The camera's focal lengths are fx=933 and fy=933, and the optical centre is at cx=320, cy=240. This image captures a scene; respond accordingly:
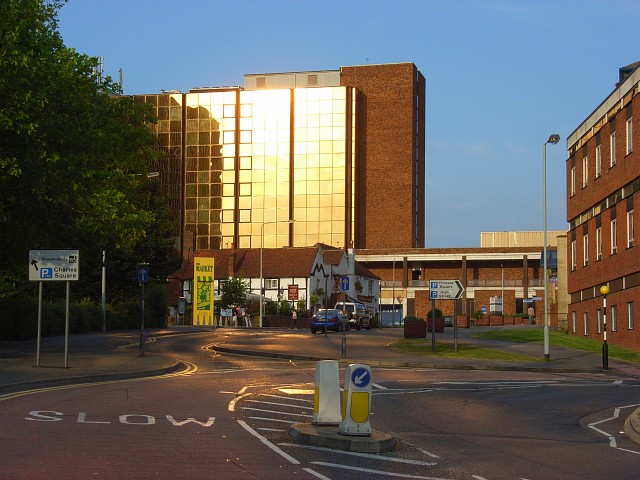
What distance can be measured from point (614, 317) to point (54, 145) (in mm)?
29577

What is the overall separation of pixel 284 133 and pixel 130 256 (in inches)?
2588

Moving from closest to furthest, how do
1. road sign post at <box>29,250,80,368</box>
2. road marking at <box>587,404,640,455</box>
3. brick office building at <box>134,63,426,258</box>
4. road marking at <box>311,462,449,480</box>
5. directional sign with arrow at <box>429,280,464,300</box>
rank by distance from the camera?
road marking at <box>311,462,449,480</box> → road marking at <box>587,404,640,455</box> → road sign post at <box>29,250,80,368</box> → directional sign with arrow at <box>429,280,464,300</box> → brick office building at <box>134,63,426,258</box>

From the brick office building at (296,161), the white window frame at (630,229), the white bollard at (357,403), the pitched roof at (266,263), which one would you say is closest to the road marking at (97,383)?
the white bollard at (357,403)

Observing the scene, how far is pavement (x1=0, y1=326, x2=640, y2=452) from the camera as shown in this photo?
19.4 meters

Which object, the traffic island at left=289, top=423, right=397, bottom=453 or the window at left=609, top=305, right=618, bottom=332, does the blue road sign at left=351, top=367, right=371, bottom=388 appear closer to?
the traffic island at left=289, top=423, right=397, bottom=453

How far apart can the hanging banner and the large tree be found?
1275 inches

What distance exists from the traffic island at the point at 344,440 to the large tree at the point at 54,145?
53.6 feet

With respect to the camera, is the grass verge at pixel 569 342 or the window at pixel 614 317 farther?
the window at pixel 614 317

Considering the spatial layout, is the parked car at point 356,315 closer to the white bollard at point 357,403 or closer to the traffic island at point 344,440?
the traffic island at point 344,440

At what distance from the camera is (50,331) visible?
146 ft

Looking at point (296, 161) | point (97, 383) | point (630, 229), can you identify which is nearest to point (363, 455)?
point (97, 383)

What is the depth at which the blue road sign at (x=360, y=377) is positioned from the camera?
13000 millimetres

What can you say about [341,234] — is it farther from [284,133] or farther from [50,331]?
[50,331]

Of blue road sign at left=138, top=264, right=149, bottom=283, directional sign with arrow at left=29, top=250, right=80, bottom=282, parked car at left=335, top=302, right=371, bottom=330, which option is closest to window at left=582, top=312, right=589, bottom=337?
parked car at left=335, top=302, right=371, bottom=330
